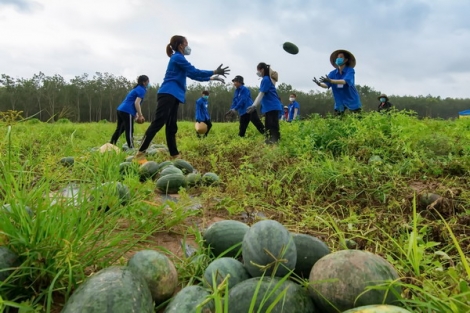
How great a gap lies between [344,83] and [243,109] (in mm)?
3674

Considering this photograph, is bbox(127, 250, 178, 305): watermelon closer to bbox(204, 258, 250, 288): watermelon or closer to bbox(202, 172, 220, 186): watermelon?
bbox(204, 258, 250, 288): watermelon

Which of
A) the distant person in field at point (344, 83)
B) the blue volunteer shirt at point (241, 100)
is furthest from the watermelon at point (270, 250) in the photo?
the blue volunteer shirt at point (241, 100)

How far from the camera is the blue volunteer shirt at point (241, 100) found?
10.7 metres

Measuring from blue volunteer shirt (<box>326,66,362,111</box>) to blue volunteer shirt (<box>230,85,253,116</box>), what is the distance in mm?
3206

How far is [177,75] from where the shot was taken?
6.04 m

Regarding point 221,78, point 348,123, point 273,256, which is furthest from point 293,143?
point 273,256

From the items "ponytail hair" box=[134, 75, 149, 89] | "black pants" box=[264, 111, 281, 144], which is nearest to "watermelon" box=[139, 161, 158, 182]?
"ponytail hair" box=[134, 75, 149, 89]

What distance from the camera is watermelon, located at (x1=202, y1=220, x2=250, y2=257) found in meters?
1.83

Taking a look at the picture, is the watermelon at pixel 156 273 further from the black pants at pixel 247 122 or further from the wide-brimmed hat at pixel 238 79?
the wide-brimmed hat at pixel 238 79

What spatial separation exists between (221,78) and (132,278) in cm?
547

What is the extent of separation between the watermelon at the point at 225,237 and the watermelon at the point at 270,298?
1.76 feet

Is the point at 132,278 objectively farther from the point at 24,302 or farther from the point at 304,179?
the point at 304,179

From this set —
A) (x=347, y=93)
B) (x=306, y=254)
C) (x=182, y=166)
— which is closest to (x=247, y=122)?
(x=347, y=93)

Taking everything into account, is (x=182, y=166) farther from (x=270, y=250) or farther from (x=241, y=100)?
(x=241, y=100)
